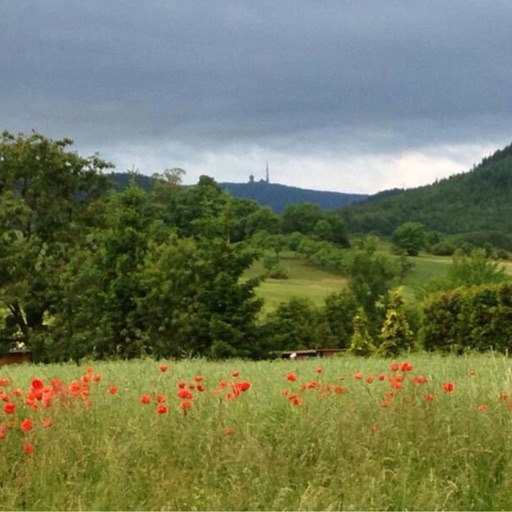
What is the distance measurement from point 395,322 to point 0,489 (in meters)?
24.2

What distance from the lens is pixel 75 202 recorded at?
127 feet

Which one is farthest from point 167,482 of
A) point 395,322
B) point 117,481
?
point 395,322

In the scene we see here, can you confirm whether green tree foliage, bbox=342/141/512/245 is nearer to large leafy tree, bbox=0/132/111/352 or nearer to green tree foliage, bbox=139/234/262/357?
large leafy tree, bbox=0/132/111/352

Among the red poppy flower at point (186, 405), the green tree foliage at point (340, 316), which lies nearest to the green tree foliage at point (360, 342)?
the green tree foliage at point (340, 316)

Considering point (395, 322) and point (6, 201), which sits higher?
point (6, 201)

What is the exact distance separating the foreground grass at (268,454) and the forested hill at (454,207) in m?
141

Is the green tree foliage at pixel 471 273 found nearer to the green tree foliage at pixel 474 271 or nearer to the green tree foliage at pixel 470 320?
the green tree foliage at pixel 474 271

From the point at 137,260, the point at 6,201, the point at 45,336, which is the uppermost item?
the point at 6,201

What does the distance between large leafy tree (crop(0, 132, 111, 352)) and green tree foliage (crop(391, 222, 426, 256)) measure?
79.2m

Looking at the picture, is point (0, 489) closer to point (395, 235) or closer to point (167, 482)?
point (167, 482)

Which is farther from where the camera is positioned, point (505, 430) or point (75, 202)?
point (75, 202)

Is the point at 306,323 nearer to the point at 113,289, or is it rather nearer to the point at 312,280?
the point at 113,289

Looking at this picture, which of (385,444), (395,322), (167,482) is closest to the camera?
(167,482)

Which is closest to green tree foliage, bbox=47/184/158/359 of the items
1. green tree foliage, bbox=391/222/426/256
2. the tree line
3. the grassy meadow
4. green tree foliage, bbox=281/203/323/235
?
the tree line
